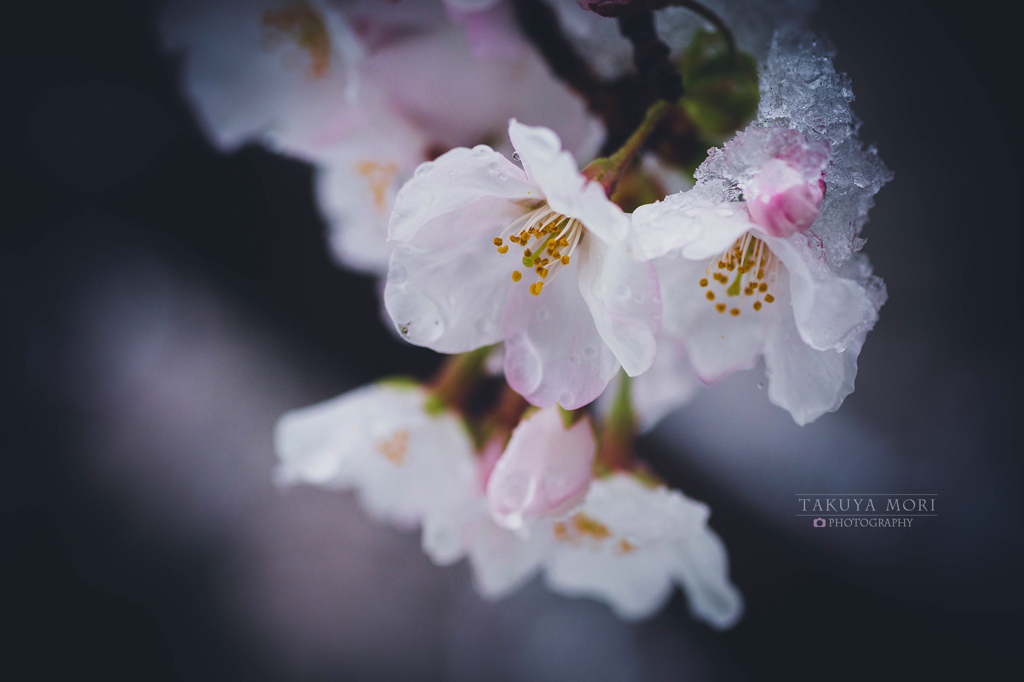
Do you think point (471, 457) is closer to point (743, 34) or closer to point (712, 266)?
point (712, 266)

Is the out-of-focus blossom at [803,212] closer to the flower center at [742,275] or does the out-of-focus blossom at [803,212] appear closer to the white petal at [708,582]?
the flower center at [742,275]

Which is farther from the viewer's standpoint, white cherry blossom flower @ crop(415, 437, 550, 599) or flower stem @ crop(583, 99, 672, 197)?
white cherry blossom flower @ crop(415, 437, 550, 599)

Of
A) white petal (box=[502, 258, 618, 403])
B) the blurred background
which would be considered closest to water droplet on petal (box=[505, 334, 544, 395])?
white petal (box=[502, 258, 618, 403])

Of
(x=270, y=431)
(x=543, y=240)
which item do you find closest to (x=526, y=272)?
(x=543, y=240)

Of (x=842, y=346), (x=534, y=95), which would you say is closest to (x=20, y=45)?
(x=534, y=95)

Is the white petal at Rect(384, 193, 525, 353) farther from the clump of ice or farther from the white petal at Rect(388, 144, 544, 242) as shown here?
the clump of ice
